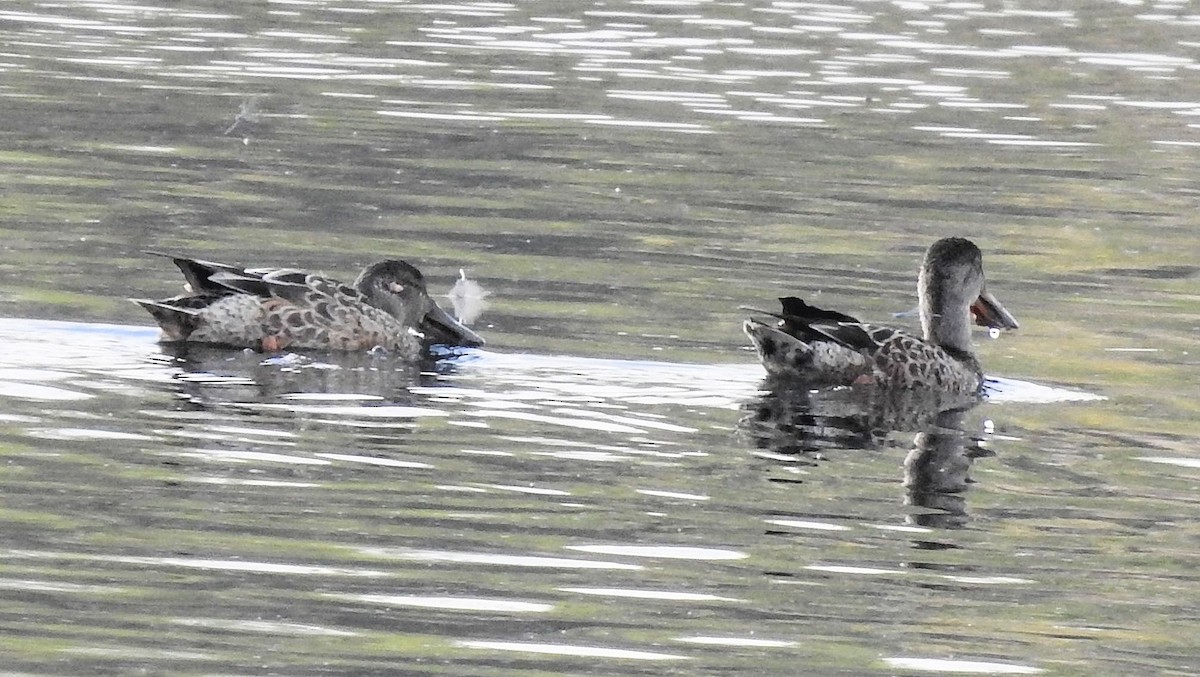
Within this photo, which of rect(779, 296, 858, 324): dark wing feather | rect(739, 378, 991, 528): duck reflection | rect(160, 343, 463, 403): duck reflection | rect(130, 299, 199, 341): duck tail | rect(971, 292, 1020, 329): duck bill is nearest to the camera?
rect(739, 378, 991, 528): duck reflection

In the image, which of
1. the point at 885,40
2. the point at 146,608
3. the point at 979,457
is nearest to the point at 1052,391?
the point at 979,457

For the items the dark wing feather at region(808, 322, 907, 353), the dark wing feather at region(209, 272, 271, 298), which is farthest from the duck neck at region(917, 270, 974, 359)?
the dark wing feather at region(209, 272, 271, 298)

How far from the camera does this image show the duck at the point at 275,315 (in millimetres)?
12008

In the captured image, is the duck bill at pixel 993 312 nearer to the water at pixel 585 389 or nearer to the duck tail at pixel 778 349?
the water at pixel 585 389

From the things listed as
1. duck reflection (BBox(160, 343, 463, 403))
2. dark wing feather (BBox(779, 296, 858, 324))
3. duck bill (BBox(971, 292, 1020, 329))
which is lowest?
duck reflection (BBox(160, 343, 463, 403))

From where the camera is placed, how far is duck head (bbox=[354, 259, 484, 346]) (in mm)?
12859

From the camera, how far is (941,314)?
1296cm

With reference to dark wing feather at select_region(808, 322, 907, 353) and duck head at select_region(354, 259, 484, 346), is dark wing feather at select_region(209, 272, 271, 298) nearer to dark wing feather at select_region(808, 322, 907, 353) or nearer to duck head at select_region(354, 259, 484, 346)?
duck head at select_region(354, 259, 484, 346)

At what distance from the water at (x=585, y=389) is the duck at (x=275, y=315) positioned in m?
0.20

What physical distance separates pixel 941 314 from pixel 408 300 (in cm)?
262

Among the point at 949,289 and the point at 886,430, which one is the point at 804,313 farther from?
the point at 949,289

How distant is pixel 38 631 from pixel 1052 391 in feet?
20.7

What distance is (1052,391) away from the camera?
39.8 feet

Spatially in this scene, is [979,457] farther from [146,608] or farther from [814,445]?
[146,608]
